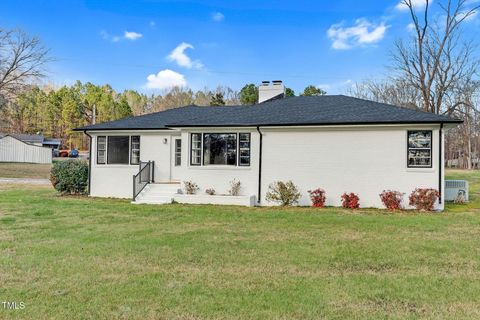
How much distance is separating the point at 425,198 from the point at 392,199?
0.94 meters

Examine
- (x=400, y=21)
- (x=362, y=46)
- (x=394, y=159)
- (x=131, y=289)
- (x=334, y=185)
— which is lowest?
(x=131, y=289)

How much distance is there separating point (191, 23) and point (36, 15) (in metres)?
9.99

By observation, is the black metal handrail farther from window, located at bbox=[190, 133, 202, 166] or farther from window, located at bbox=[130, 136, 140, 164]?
window, located at bbox=[190, 133, 202, 166]

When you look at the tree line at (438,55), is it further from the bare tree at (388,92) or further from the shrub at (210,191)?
the shrub at (210,191)

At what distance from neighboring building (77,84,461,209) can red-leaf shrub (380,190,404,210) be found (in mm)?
264

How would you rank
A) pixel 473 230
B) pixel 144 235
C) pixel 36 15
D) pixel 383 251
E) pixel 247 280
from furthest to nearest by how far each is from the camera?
pixel 36 15 → pixel 473 230 → pixel 144 235 → pixel 383 251 → pixel 247 280

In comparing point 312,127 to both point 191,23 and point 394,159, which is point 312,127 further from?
point 191,23

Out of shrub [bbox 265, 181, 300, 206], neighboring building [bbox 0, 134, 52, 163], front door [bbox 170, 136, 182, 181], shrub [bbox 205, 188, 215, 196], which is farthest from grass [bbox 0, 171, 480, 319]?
neighboring building [bbox 0, 134, 52, 163]

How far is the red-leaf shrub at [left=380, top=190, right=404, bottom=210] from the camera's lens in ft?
38.9

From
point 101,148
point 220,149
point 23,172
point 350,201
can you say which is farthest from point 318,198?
point 23,172

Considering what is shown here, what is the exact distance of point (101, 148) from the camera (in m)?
15.9

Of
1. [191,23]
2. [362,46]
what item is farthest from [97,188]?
[362,46]

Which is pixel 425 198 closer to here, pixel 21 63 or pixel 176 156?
pixel 176 156

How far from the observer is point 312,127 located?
42.1 ft
